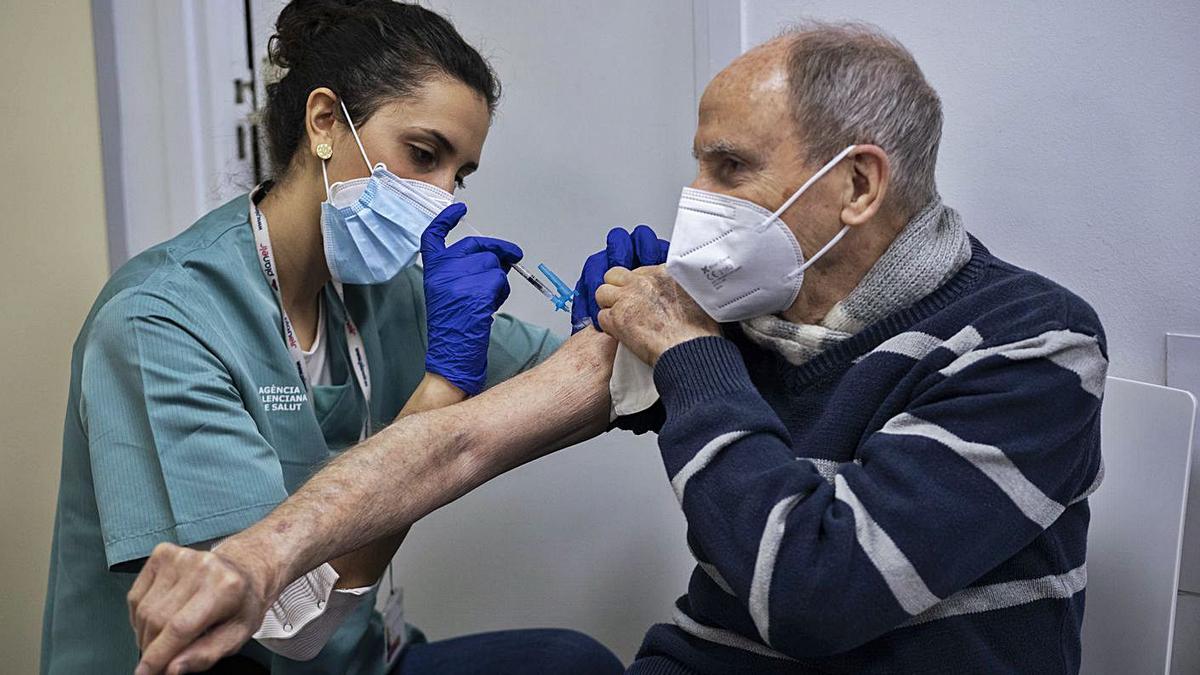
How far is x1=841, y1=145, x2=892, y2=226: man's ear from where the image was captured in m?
1.10

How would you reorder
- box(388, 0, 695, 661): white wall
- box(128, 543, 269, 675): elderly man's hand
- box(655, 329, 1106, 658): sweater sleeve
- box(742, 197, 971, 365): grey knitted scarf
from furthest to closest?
box(388, 0, 695, 661): white wall
box(742, 197, 971, 365): grey knitted scarf
box(655, 329, 1106, 658): sweater sleeve
box(128, 543, 269, 675): elderly man's hand

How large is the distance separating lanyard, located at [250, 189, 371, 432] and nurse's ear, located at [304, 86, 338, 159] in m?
0.14

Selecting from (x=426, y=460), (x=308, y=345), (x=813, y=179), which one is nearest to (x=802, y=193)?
(x=813, y=179)

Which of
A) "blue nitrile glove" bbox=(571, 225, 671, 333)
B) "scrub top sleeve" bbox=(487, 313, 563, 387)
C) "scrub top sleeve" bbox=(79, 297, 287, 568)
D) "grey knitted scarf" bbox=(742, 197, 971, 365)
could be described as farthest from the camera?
"scrub top sleeve" bbox=(487, 313, 563, 387)

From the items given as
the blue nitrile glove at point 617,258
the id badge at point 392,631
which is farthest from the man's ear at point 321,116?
the id badge at point 392,631

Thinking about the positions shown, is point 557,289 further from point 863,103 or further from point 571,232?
point 863,103

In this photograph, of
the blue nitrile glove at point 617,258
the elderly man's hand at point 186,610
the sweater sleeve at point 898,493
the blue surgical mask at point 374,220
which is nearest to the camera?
the elderly man's hand at point 186,610

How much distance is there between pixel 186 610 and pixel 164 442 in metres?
0.47

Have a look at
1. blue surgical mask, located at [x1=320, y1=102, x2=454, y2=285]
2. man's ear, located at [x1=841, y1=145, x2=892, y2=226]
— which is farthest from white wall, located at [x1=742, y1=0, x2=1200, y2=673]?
blue surgical mask, located at [x1=320, y1=102, x2=454, y2=285]

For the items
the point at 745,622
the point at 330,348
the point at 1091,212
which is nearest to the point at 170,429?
the point at 330,348

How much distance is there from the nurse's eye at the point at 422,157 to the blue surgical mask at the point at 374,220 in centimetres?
3

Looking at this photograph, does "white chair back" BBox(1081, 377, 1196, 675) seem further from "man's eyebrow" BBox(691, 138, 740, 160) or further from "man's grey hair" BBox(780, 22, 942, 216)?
"man's eyebrow" BBox(691, 138, 740, 160)

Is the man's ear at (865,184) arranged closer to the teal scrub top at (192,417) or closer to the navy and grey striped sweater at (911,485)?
the navy and grey striped sweater at (911,485)

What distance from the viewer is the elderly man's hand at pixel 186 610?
823 millimetres
